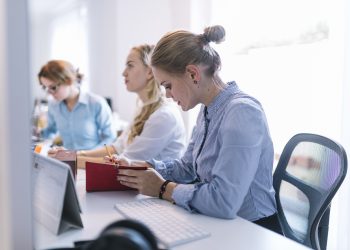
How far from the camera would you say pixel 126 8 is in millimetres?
3621

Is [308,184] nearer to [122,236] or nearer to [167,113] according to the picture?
[167,113]

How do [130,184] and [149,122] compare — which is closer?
[130,184]

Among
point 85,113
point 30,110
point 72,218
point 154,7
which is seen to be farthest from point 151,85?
point 154,7

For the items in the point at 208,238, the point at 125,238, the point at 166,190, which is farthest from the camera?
the point at 166,190

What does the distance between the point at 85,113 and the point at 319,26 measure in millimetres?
1614

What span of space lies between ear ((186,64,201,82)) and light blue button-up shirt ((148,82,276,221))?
10cm

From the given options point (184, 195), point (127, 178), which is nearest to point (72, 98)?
point (127, 178)

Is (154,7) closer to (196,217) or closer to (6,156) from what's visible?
(196,217)

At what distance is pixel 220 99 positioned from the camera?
1.30 meters

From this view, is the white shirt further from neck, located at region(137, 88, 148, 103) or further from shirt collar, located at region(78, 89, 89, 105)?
shirt collar, located at region(78, 89, 89, 105)

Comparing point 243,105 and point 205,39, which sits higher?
point 205,39

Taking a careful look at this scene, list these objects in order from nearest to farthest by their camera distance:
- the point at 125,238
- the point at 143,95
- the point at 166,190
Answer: the point at 125,238, the point at 166,190, the point at 143,95

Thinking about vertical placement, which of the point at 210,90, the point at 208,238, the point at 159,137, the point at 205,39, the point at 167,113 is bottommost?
the point at 208,238

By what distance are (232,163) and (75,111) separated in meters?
1.89
